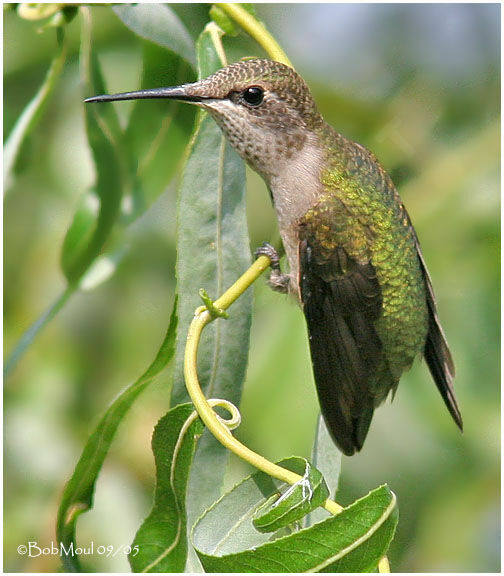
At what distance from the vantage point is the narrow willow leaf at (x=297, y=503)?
4.89 ft

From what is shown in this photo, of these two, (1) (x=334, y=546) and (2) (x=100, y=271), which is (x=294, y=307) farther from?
(1) (x=334, y=546)

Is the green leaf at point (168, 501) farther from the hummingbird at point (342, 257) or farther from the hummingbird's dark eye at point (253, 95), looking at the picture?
the hummingbird's dark eye at point (253, 95)

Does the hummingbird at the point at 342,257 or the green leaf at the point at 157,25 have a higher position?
the green leaf at the point at 157,25

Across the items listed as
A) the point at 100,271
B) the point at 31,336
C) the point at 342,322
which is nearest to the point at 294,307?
the point at 342,322

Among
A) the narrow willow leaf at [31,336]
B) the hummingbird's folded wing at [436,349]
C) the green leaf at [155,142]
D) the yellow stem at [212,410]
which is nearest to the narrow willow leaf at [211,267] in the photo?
the yellow stem at [212,410]

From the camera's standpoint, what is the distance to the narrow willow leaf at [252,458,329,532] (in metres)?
1.49

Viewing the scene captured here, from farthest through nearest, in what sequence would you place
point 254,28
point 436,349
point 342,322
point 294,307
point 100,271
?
1. point 294,307
2. point 436,349
3. point 342,322
4. point 100,271
5. point 254,28

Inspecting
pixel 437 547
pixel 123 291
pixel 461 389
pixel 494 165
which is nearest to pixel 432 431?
pixel 461 389

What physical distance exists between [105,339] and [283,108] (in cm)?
168

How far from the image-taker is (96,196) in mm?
2355

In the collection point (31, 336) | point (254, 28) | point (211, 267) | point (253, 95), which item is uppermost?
point (254, 28)

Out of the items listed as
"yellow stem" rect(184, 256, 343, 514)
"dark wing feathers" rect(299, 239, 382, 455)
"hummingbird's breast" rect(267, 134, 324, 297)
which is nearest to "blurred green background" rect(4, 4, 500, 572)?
"dark wing feathers" rect(299, 239, 382, 455)

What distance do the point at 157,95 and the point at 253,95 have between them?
0.31m

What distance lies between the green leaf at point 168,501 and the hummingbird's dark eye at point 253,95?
895mm
